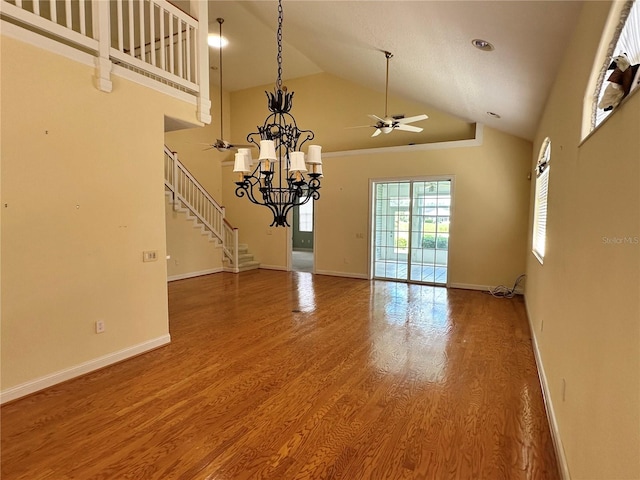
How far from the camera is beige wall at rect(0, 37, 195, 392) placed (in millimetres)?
2658

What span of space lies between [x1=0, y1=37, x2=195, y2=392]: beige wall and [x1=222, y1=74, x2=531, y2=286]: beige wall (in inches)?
196

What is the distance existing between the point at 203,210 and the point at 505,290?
22.7ft

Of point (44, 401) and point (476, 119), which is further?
point (476, 119)

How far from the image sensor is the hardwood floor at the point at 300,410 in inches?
79.7

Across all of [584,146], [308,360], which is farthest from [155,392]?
[584,146]

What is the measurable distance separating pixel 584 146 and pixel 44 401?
419cm

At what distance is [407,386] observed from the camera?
297 centimetres

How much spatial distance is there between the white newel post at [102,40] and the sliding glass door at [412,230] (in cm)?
578

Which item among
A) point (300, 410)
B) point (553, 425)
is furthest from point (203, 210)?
point (553, 425)

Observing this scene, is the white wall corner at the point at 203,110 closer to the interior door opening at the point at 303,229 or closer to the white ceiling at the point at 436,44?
the white ceiling at the point at 436,44

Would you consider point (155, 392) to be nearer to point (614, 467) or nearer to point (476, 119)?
point (614, 467)

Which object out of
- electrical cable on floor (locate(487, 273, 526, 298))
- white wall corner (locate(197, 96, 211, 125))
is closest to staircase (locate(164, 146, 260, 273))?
white wall corner (locate(197, 96, 211, 125))

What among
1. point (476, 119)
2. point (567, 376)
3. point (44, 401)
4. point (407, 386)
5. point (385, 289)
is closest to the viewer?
point (567, 376)

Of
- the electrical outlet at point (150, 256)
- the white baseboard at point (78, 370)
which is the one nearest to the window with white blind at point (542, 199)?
the electrical outlet at point (150, 256)
